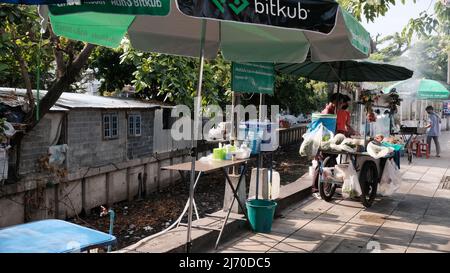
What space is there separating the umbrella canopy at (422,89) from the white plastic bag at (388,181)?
25.9 feet

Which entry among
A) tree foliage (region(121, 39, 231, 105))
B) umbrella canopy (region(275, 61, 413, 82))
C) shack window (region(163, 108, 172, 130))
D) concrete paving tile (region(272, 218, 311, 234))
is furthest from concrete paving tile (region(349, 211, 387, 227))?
shack window (region(163, 108, 172, 130))

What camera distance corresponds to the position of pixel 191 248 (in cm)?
467

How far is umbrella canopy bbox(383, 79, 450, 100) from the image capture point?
15.0 m

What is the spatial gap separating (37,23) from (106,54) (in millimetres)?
7711

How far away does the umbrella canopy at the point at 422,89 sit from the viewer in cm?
1502

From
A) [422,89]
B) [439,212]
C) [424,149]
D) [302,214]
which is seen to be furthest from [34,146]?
[422,89]

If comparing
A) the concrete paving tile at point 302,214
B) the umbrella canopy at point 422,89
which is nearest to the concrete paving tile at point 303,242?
the concrete paving tile at point 302,214

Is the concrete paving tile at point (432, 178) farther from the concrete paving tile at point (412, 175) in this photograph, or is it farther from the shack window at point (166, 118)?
the shack window at point (166, 118)

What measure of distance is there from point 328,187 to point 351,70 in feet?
8.31

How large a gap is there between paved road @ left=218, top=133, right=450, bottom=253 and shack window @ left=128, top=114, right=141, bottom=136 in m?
6.37

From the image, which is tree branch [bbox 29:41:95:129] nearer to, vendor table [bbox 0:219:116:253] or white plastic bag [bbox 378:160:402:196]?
vendor table [bbox 0:219:116:253]

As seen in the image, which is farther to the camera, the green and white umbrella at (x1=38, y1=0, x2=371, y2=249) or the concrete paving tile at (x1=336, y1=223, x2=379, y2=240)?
the concrete paving tile at (x1=336, y1=223, x2=379, y2=240)
